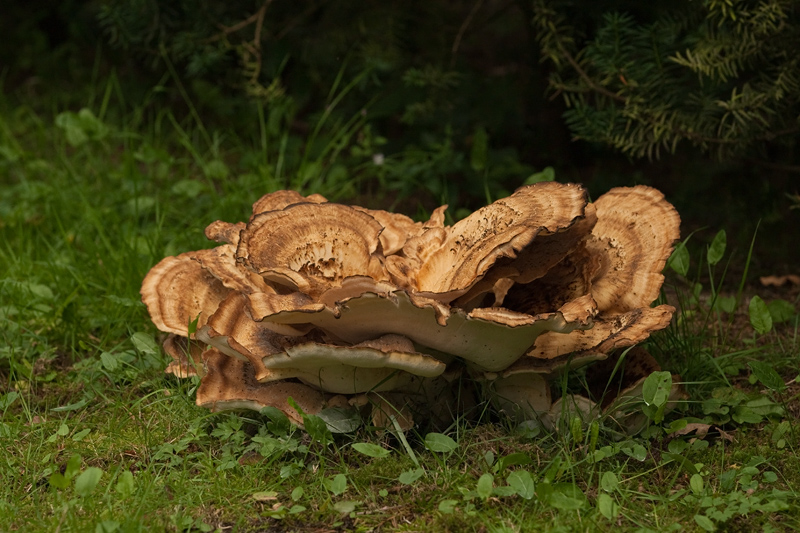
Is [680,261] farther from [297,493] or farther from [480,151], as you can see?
[297,493]

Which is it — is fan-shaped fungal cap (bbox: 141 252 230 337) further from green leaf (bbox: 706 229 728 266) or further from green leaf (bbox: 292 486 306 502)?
green leaf (bbox: 706 229 728 266)

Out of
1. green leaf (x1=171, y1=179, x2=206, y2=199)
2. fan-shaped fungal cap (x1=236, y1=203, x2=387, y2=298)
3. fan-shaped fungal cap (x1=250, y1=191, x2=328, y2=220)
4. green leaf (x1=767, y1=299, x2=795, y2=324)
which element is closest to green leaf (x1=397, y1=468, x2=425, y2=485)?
fan-shaped fungal cap (x1=236, y1=203, x2=387, y2=298)

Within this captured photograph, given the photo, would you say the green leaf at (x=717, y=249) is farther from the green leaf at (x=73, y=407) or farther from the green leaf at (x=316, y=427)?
the green leaf at (x=73, y=407)

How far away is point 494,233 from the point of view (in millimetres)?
2570

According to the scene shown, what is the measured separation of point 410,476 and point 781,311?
2106mm

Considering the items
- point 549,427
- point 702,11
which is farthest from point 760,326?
point 702,11

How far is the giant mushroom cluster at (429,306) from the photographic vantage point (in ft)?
7.96

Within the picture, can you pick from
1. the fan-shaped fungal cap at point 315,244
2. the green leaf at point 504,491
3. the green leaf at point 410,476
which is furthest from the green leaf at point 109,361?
the green leaf at point 504,491

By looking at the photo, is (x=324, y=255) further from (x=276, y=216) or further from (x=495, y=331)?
(x=495, y=331)

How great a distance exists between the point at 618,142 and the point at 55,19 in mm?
5744

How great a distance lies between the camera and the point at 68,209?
473 cm

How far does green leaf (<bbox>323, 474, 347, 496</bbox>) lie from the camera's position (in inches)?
99.9

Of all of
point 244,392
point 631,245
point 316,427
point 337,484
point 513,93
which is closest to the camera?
point 337,484

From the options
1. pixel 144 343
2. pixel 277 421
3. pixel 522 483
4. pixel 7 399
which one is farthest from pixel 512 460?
pixel 7 399
